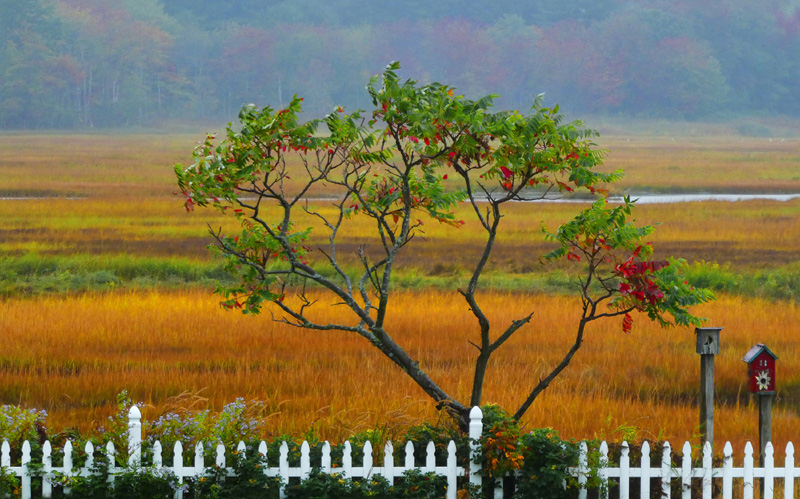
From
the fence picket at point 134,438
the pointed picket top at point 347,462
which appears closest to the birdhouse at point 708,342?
the pointed picket top at point 347,462

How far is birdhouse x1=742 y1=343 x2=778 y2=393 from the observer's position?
9.60 m

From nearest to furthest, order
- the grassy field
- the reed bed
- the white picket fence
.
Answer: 1. the white picket fence
2. the reed bed
3. the grassy field

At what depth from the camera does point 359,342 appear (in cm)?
1780

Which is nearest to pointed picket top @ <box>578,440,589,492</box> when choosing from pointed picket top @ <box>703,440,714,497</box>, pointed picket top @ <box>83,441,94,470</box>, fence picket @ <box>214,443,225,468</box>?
pointed picket top @ <box>703,440,714,497</box>

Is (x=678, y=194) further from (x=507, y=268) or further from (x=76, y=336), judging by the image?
(x=76, y=336)

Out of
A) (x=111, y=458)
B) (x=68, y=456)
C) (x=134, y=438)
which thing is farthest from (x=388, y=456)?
(x=68, y=456)

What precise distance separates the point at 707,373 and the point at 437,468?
3.20m

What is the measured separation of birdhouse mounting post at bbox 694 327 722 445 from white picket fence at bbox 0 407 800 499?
1388 mm

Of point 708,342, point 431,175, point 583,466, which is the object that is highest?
point 431,175

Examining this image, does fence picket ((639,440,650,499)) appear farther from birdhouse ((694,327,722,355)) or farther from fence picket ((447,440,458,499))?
birdhouse ((694,327,722,355))

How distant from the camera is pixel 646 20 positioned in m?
141

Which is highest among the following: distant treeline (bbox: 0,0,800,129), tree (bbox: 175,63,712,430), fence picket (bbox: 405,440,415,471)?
distant treeline (bbox: 0,0,800,129)

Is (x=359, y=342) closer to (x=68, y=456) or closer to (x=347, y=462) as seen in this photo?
(x=347, y=462)

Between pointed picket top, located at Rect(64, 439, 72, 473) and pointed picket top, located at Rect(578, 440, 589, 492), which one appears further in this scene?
pointed picket top, located at Rect(578, 440, 589, 492)
